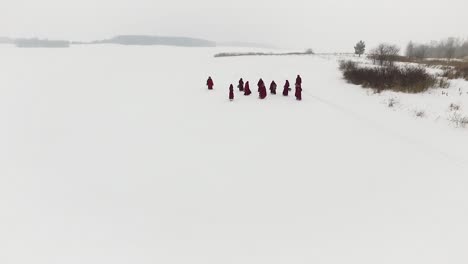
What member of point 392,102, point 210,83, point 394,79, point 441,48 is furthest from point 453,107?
point 441,48

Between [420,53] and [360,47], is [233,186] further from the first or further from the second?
[420,53]

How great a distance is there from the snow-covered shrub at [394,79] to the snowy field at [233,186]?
6.91 ft

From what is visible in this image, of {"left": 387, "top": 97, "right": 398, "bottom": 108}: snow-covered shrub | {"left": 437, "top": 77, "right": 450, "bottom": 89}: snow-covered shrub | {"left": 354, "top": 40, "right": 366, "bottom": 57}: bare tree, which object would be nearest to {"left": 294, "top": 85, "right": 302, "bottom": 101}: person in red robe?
{"left": 387, "top": 97, "right": 398, "bottom": 108}: snow-covered shrub

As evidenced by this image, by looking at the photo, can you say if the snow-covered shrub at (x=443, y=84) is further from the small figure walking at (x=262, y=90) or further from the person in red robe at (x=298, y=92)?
the small figure walking at (x=262, y=90)

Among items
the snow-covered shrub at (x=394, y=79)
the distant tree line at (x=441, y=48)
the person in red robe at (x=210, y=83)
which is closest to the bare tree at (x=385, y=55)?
the snow-covered shrub at (x=394, y=79)

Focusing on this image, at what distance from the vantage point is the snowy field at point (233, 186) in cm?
414

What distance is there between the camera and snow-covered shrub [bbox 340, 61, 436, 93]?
1266 cm

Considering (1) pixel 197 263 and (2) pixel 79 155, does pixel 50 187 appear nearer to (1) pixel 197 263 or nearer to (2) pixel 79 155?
(2) pixel 79 155

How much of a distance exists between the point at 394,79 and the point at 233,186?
1163 cm

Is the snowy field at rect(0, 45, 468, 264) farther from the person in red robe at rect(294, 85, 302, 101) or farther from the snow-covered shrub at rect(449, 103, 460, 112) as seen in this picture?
the person in red robe at rect(294, 85, 302, 101)

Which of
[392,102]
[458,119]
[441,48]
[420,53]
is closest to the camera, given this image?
[458,119]

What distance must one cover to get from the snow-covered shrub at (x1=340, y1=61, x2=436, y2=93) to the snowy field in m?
2.11

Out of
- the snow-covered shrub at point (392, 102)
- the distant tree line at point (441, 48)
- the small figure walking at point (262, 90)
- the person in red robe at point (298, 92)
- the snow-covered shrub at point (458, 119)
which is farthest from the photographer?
the distant tree line at point (441, 48)

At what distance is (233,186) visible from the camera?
18.7 feet
